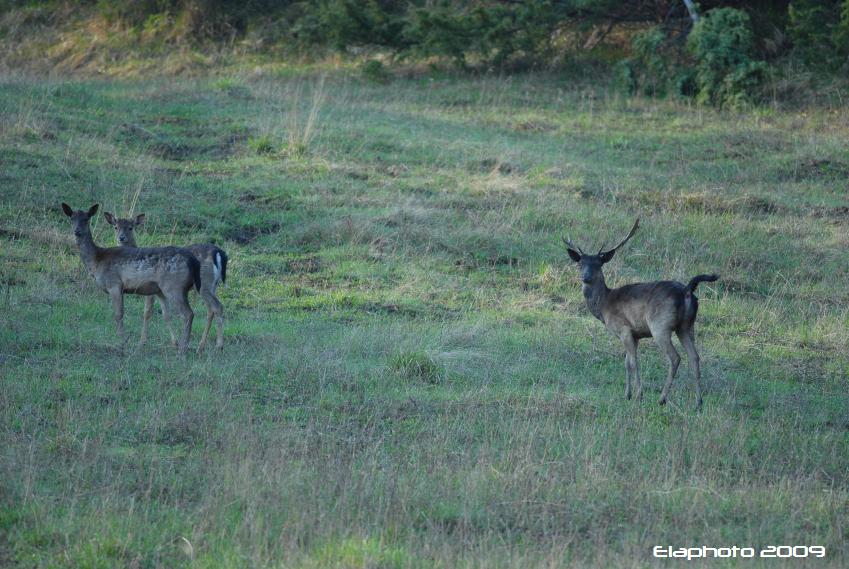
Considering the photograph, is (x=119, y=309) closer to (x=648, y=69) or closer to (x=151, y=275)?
(x=151, y=275)

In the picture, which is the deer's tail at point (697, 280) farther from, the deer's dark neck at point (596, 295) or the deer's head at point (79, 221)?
the deer's head at point (79, 221)

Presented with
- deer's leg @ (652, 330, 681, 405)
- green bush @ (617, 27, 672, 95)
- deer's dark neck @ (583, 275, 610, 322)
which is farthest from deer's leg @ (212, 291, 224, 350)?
green bush @ (617, 27, 672, 95)

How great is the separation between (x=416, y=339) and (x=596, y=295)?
1756mm

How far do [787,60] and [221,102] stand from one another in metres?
11.4

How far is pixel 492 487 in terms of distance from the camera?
680cm

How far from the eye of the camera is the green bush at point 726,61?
817 inches

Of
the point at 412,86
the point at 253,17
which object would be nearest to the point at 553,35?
the point at 412,86

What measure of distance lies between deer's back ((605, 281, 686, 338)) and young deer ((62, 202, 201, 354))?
12.7 feet

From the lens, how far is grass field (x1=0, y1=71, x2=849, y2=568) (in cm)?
634

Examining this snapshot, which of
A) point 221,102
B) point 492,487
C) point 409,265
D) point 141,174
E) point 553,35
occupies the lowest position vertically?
point 492,487

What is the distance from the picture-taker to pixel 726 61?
69.1 ft

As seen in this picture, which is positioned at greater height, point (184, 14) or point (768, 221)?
point (184, 14)

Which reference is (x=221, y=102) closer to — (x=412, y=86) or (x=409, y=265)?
(x=412, y=86)

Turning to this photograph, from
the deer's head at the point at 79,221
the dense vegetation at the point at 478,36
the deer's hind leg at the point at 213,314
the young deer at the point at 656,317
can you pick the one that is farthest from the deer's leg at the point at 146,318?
the dense vegetation at the point at 478,36
